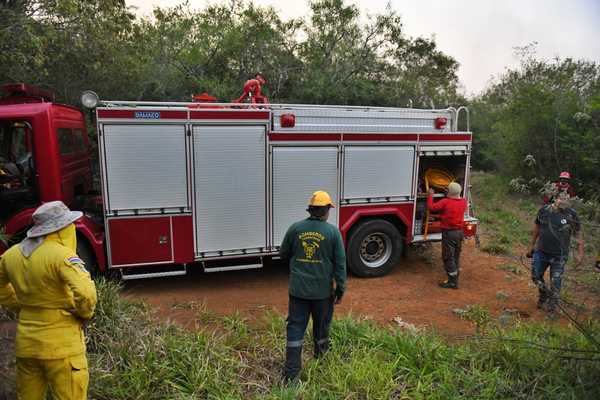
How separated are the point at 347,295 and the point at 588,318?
10.6 ft

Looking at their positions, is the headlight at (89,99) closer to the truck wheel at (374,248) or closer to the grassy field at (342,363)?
the grassy field at (342,363)

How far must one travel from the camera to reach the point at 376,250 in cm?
740

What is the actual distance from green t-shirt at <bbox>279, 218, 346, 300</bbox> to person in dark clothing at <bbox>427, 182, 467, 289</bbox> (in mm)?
3353

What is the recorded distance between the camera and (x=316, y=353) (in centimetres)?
425

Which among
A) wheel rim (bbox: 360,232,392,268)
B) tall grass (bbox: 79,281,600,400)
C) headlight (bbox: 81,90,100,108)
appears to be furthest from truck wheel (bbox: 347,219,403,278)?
headlight (bbox: 81,90,100,108)

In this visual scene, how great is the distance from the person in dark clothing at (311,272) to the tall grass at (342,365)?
11.1 inches

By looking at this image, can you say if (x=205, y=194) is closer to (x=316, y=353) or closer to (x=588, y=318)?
(x=316, y=353)

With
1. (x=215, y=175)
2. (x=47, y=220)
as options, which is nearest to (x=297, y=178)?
(x=215, y=175)

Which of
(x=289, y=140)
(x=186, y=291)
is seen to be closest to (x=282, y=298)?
(x=186, y=291)

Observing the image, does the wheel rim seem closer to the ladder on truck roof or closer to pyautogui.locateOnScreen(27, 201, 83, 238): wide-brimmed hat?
the ladder on truck roof

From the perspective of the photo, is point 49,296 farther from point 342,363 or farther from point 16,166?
point 16,166

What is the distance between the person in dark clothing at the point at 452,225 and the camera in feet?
22.3

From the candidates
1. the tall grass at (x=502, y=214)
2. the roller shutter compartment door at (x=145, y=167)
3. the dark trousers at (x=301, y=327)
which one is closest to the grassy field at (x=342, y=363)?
the dark trousers at (x=301, y=327)

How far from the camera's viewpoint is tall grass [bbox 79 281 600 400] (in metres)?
3.61
